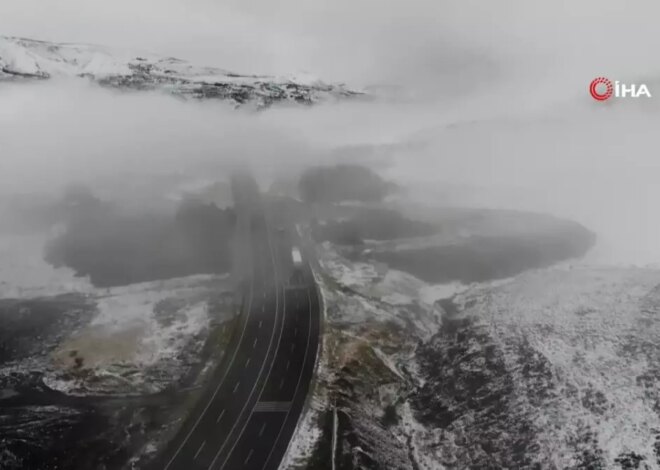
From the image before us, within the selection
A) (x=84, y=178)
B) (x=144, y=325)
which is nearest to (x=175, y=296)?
(x=144, y=325)

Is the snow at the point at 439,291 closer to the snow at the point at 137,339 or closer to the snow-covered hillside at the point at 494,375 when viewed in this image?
the snow-covered hillside at the point at 494,375

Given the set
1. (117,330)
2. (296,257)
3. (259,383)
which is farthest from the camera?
(296,257)

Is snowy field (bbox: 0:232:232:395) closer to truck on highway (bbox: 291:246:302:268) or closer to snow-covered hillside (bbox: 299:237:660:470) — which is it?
truck on highway (bbox: 291:246:302:268)

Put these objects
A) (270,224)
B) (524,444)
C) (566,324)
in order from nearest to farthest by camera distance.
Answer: (524,444)
(566,324)
(270,224)

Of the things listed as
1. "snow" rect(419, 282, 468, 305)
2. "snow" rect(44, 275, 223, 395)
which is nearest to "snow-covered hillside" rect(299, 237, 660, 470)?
"snow" rect(419, 282, 468, 305)

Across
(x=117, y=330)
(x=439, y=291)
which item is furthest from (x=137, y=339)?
(x=439, y=291)

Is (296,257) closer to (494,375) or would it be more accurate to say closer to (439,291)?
(439,291)

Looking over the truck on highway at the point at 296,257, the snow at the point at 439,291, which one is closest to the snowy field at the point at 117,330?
the truck on highway at the point at 296,257

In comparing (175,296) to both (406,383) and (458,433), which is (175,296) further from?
(458,433)
